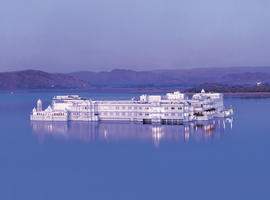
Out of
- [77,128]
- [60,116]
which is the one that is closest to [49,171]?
[77,128]

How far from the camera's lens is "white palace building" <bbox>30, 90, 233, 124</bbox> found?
136 ft

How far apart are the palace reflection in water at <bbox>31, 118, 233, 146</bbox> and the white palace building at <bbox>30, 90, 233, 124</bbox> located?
1644 millimetres

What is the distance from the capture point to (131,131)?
119 feet

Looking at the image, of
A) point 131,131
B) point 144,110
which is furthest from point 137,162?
point 144,110

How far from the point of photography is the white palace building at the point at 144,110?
4134cm

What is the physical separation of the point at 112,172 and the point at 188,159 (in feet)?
16.9

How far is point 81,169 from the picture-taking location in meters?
23.8

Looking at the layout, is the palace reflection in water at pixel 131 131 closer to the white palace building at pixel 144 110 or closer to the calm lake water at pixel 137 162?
the calm lake water at pixel 137 162

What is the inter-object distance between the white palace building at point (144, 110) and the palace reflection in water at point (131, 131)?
1.64 metres

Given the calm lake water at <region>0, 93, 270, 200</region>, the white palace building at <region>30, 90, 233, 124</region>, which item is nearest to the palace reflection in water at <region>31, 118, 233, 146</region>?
the calm lake water at <region>0, 93, 270, 200</region>

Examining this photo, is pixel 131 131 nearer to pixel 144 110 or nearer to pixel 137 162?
pixel 144 110

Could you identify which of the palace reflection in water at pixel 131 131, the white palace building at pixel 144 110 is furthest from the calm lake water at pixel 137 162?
the white palace building at pixel 144 110

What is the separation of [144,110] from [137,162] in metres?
18.3

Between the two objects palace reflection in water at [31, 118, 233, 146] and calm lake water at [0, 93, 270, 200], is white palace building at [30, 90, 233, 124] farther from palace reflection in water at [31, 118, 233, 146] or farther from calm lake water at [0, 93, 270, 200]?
calm lake water at [0, 93, 270, 200]
